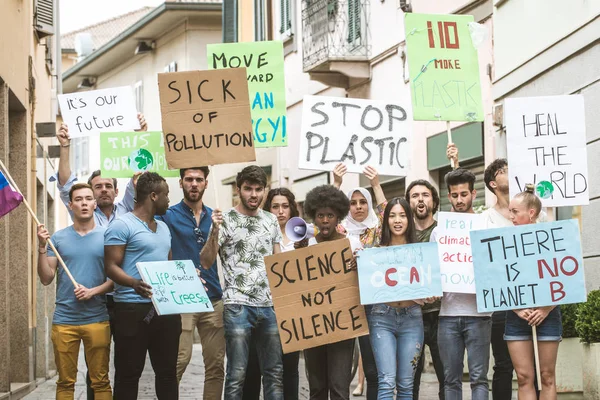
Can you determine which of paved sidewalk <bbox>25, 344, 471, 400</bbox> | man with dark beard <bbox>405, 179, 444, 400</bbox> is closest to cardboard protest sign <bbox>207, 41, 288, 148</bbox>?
man with dark beard <bbox>405, 179, 444, 400</bbox>

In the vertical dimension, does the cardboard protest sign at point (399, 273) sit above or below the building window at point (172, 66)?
below

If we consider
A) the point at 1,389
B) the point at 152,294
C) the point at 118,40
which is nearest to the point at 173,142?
the point at 152,294

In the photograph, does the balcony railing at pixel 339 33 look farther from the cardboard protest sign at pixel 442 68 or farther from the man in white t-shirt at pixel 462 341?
the man in white t-shirt at pixel 462 341

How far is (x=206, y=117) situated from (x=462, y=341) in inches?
99.1

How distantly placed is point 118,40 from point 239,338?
Result: 97.5 ft

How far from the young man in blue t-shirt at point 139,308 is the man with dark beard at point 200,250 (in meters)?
0.36

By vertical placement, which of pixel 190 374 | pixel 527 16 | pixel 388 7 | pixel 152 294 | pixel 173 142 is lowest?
pixel 190 374

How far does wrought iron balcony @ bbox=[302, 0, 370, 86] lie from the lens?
21172 mm

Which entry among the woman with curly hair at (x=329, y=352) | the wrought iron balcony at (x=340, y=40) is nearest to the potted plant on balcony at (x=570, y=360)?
the woman with curly hair at (x=329, y=352)

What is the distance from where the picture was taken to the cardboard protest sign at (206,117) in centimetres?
931

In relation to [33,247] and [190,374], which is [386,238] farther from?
[33,247]

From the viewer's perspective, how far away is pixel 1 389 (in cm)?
1223

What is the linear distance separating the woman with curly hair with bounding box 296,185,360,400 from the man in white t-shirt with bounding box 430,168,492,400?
668mm

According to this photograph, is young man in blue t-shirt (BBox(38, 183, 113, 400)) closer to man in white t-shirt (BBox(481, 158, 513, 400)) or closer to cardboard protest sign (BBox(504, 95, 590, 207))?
man in white t-shirt (BBox(481, 158, 513, 400))
